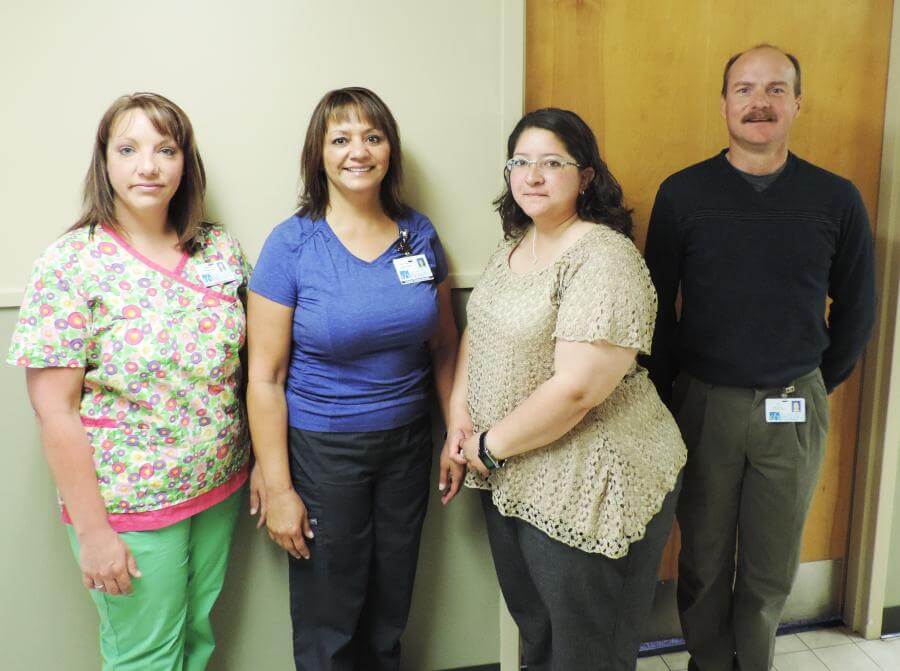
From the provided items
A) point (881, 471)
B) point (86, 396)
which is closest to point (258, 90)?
point (86, 396)

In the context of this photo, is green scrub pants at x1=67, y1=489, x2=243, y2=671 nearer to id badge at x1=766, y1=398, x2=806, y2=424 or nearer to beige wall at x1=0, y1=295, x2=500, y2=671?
beige wall at x1=0, y1=295, x2=500, y2=671

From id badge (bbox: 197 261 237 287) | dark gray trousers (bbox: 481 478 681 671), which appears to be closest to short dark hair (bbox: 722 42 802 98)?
dark gray trousers (bbox: 481 478 681 671)

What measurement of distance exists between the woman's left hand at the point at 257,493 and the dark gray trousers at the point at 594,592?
1.97 feet

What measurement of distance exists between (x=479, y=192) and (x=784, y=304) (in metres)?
0.81

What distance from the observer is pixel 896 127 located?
204 cm

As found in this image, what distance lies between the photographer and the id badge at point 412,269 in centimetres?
163

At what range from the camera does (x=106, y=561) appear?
144 cm

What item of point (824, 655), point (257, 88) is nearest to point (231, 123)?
point (257, 88)

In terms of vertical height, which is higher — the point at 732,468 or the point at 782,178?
the point at 782,178

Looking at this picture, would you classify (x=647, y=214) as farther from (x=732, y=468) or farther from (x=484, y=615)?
(x=484, y=615)

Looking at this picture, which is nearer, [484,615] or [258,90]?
[258,90]

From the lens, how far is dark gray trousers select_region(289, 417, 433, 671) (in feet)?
5.37

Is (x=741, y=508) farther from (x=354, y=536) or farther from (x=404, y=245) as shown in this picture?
(x=404, y=245)

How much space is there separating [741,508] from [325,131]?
1.42 meters
